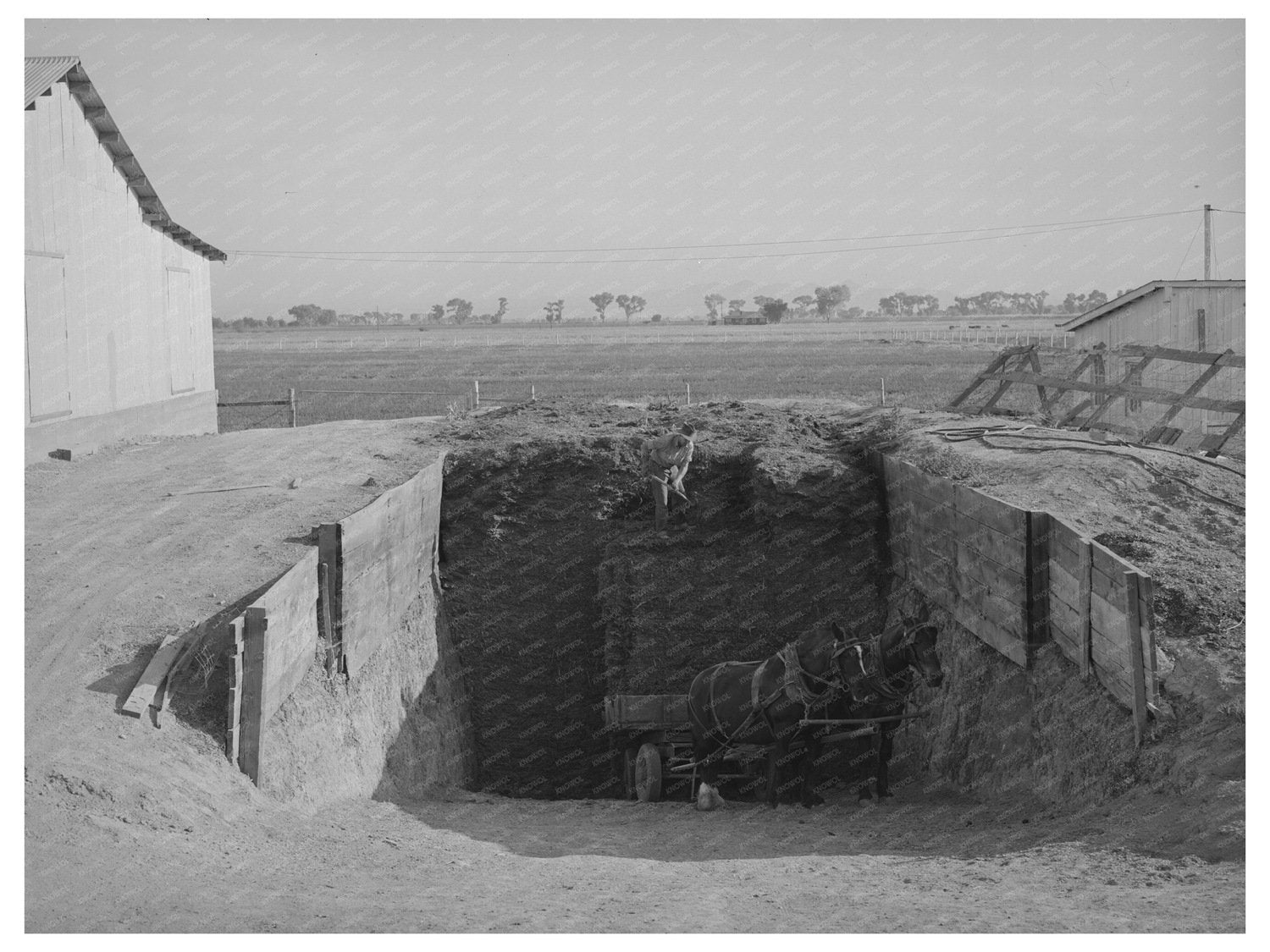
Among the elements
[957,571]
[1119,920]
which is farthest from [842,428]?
[1119,920]

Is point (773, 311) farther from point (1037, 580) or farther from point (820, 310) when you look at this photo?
point (1037, 580)

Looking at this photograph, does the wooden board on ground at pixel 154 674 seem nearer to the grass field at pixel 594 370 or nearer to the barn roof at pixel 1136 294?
the grass field at pixel 594 370

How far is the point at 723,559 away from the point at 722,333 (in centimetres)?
9731

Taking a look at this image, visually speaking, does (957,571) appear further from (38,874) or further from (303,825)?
(38,874)

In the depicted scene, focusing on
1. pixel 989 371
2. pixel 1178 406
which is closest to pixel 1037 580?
pixel 1178 406

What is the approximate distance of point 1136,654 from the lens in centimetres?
689

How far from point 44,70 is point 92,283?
3.00 metres

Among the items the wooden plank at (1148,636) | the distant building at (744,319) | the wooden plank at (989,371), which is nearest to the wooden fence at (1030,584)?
the wooden plank at (1148,636)

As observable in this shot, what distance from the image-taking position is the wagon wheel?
34.5 feet

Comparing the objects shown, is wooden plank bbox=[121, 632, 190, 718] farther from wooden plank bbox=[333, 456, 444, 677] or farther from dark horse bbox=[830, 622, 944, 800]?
dark horse bbox=[830, 622, 944, 800]

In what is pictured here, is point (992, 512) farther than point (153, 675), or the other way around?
point (992, 512)

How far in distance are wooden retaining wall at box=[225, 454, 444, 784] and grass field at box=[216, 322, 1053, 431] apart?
11.0m

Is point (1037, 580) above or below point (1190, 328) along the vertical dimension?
below

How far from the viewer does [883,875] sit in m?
6.30
